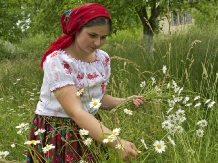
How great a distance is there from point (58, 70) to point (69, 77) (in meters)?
0.07

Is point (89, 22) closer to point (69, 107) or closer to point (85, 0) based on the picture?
point (69, 107)

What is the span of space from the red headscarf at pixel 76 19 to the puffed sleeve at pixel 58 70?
0.09 meters

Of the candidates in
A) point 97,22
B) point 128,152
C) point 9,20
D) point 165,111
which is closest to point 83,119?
point 128,152

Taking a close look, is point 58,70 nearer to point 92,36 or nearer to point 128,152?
point 92,36

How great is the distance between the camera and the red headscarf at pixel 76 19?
201 cm

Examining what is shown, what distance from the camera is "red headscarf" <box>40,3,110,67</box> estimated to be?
201 cm

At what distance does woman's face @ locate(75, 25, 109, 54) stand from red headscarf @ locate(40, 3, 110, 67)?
0.05 m

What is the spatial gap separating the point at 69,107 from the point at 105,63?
559 millimetres

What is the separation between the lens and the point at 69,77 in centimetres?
201

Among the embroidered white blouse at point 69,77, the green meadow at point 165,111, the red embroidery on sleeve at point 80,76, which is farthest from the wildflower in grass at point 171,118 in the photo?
the red embroidery on sleeve at point 80,76

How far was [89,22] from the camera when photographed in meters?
2.00

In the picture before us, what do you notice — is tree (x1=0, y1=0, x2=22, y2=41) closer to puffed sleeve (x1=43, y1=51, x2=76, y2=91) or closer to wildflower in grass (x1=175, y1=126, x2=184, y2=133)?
puffed sleeve (x1=43, y1=51, x2=76, y2=91)

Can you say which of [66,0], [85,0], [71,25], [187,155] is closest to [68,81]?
[71,25]

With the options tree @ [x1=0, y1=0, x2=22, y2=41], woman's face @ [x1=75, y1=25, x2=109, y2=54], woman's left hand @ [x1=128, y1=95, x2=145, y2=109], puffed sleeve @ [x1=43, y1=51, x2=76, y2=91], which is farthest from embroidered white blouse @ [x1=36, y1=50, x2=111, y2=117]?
tree @ [x1=0, y1=0, x2=22, y2=41]
